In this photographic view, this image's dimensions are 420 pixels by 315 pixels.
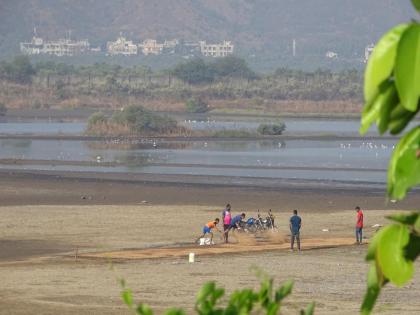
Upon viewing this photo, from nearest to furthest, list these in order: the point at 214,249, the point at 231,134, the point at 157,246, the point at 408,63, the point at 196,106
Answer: the point at 408,63 < the point at 214,249 < the point at 157,246 < the point at 231,134 < the point at 196,106

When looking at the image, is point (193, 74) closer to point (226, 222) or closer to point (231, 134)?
point (231, 134)

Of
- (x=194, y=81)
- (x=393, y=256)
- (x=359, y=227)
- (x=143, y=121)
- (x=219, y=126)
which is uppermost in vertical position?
(x=194, y=81)

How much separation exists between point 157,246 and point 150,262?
3485 millimetres

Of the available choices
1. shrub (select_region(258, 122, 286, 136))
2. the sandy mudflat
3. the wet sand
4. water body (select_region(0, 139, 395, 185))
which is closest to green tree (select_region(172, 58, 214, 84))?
shrub (select_region(258, 122, 286, 136))

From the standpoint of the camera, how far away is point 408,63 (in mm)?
2123

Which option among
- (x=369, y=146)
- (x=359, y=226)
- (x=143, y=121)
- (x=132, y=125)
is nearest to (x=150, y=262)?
(x=359, y=226)

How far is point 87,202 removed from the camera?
40094 millimetres

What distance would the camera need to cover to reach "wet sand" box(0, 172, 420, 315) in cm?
1934

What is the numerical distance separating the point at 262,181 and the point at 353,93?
93.3 m

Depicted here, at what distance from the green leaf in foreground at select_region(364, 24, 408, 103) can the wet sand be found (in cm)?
646

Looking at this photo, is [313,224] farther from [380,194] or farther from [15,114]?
[15,114]

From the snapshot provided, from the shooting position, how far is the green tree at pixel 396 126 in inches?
83.8

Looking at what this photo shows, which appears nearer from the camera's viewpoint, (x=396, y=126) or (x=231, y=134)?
(x=396, y=126)

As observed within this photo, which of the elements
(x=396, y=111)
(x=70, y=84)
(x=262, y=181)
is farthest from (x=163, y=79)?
(x=396, y=111)
